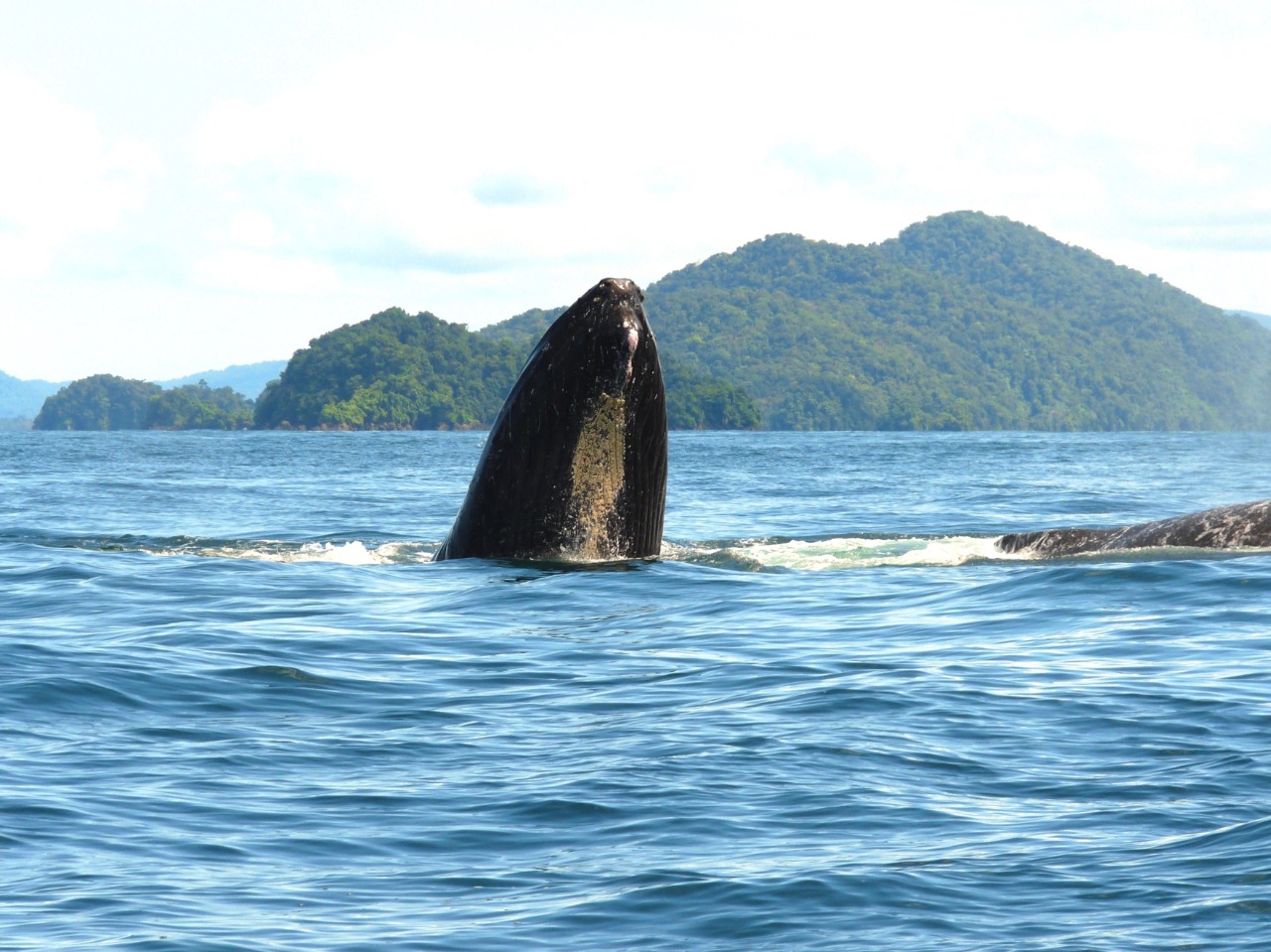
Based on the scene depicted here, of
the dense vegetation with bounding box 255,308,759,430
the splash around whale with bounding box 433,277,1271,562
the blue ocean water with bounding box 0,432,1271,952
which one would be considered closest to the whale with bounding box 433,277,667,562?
the splash around whale with bounding box 433,277,1271,562

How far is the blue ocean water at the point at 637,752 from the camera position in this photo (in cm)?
505

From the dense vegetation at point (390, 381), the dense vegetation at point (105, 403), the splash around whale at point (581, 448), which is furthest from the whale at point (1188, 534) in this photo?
the dense vegetation at point (105, 403)

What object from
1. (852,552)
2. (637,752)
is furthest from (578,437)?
(852,552)

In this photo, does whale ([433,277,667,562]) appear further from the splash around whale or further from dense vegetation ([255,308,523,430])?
dense vegetation ([255,308,523,430])

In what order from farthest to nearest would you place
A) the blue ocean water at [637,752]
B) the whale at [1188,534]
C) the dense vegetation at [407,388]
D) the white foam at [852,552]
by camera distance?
1. the dense vegetation at [407,388]
2. the white foam at [852,552]
3. the whale at [1188,534]
4. the blue ocean water at [637,752]

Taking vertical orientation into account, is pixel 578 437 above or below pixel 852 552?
above

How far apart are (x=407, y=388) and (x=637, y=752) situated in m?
147

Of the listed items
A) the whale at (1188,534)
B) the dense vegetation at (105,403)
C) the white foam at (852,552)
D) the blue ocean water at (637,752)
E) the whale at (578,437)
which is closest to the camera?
the blue ocean water at (637,752)

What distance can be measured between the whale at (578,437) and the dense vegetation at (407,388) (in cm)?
13739

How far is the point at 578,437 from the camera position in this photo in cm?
1075

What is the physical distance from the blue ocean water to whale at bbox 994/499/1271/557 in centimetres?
31

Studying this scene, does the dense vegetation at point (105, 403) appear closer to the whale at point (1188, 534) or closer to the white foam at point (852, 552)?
the white foam at point (852, 552)

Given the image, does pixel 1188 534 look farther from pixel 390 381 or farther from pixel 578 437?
pixel 390 381

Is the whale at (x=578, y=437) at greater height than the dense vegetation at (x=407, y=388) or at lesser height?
lesser
